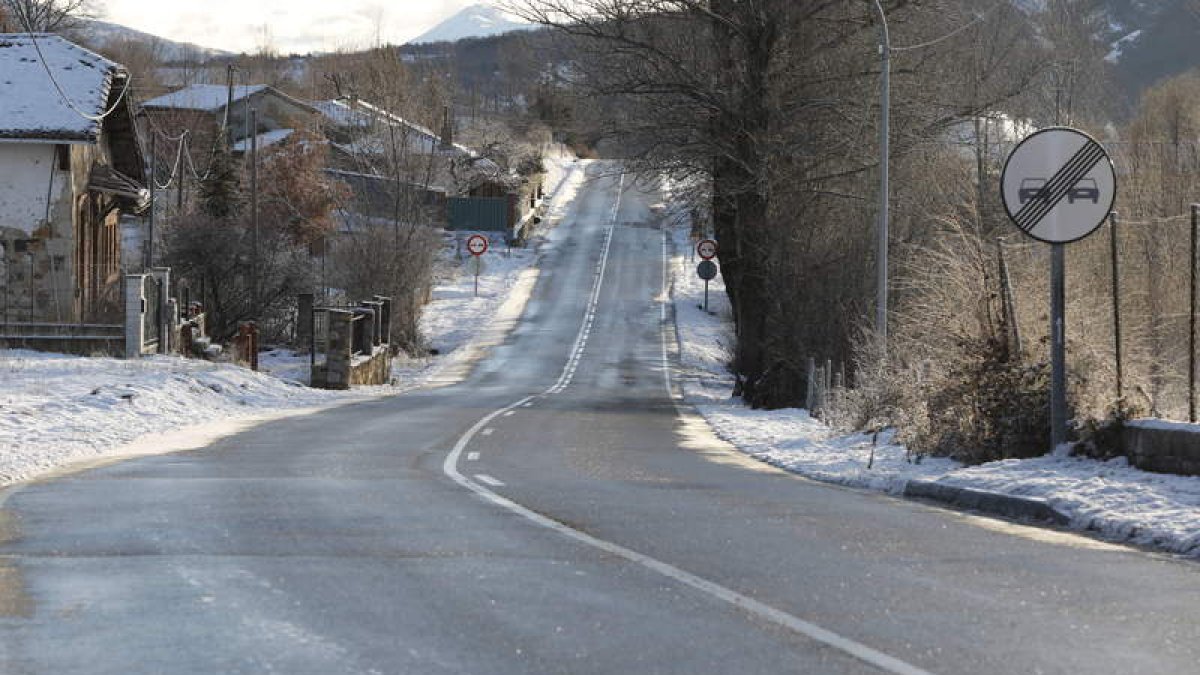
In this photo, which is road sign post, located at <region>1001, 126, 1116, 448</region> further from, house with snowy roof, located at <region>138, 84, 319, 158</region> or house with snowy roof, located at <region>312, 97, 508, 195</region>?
house with snowy roof, located at <region>138, 84, 319, 158</region>

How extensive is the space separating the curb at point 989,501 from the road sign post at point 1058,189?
4.82 ft

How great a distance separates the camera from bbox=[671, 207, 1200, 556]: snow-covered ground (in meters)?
10.3

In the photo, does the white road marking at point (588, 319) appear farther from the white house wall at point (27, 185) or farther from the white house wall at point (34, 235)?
the white house wall at point (27, 185)

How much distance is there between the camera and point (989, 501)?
12.1 metres

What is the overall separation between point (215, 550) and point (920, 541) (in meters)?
4.41

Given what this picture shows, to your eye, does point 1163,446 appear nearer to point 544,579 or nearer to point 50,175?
point 544,579

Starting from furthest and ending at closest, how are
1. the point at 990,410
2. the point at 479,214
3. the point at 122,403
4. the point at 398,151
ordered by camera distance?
the point at 479,214
the point at 398,151
the point at 122,403
the point at 990,410

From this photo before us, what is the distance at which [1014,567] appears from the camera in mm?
8609

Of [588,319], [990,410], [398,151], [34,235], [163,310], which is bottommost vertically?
[990,410]

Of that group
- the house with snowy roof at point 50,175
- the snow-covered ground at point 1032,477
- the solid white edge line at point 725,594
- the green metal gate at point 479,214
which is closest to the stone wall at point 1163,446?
the snow-covered ground at point 1032,477

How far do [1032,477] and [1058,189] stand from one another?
2.47 metres

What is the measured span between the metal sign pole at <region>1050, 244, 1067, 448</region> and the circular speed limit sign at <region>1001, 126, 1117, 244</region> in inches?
10.8

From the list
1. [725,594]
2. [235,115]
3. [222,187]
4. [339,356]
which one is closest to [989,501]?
[725,594]

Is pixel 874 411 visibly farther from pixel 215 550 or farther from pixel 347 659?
pixel 347 659
